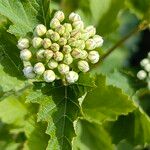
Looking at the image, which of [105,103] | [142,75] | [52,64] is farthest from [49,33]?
[142,75]

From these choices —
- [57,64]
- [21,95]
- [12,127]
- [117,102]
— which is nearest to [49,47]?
[57,64]

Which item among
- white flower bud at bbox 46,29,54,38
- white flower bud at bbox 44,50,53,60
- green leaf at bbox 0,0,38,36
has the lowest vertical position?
white flower bud at bbox 44,50,53,60

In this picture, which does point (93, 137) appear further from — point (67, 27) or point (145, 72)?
point (67, 27)

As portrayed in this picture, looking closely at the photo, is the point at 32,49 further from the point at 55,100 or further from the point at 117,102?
the point at 117,102

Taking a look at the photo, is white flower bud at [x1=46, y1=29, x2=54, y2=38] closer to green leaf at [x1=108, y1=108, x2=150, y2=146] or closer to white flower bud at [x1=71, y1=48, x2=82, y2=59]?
white flower bud at [x1=71, y1=48, x2=82, y2=59]

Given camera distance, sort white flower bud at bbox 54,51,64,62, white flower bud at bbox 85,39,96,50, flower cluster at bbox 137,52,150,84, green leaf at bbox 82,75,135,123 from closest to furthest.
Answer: white flower bud at bbox 54,51,64,62
white flower bud at bbox 85,39,96,50
green leaf at bbox 82,75,135,123
flower cluster at bbox 137,52,150,84

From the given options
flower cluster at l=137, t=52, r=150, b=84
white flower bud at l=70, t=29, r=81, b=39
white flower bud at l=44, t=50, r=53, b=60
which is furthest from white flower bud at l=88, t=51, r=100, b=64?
flower cluster at l=137, t=52, r=150, b=84

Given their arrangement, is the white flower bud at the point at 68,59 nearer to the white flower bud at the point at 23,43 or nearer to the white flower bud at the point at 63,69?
the white flower bud at the point at 63,69
